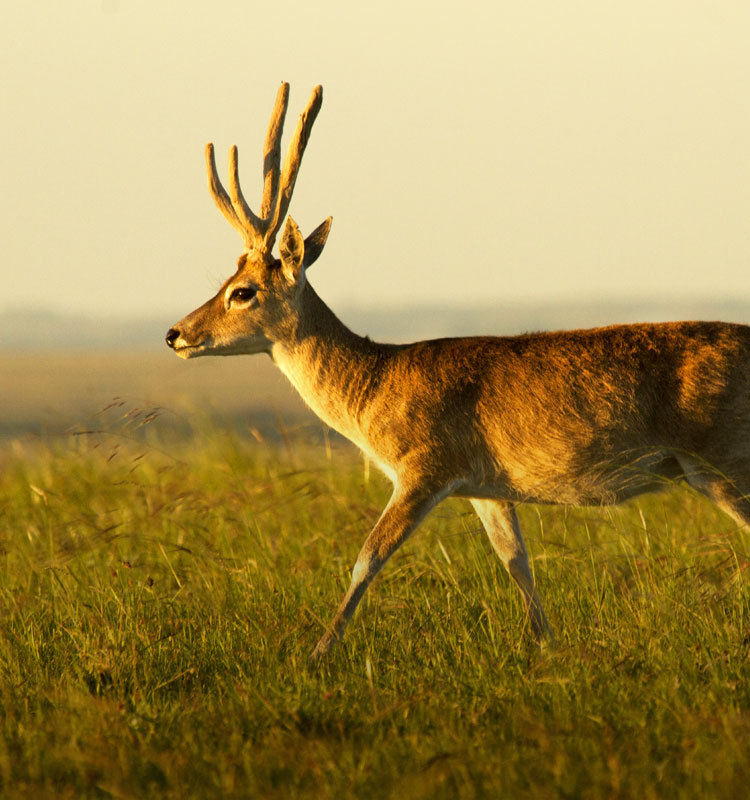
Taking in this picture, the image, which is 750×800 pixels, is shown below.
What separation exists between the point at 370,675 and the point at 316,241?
3.17m

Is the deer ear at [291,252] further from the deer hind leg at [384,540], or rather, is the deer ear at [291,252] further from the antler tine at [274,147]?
the deer hind leg at [384,540]

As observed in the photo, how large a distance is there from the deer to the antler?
14 mm

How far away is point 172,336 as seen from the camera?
714cm

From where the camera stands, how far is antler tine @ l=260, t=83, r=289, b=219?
24.6ft

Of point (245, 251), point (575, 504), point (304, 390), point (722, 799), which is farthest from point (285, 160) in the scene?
point (722, 799)

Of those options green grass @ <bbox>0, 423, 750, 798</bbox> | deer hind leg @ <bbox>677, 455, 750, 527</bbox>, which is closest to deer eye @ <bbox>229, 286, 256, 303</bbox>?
green grass @ <bbox>0, 423, 750, 798</bbox>

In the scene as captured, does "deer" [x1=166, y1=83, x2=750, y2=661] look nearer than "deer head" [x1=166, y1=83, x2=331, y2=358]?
Yes

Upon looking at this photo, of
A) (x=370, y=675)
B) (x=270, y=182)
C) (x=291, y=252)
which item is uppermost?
(x=270, y=182)

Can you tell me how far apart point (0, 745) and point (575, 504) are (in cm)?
354

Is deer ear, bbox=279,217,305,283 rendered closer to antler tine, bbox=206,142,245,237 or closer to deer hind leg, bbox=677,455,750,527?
antler tine, bbox=206,142,245,237

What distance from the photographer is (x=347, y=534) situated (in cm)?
888

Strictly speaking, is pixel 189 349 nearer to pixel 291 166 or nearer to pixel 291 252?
pixel 291 252

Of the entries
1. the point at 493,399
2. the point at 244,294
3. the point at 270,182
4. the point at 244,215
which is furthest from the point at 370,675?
the point at 270,182

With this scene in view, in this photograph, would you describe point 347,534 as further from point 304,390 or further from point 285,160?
point 285,160
